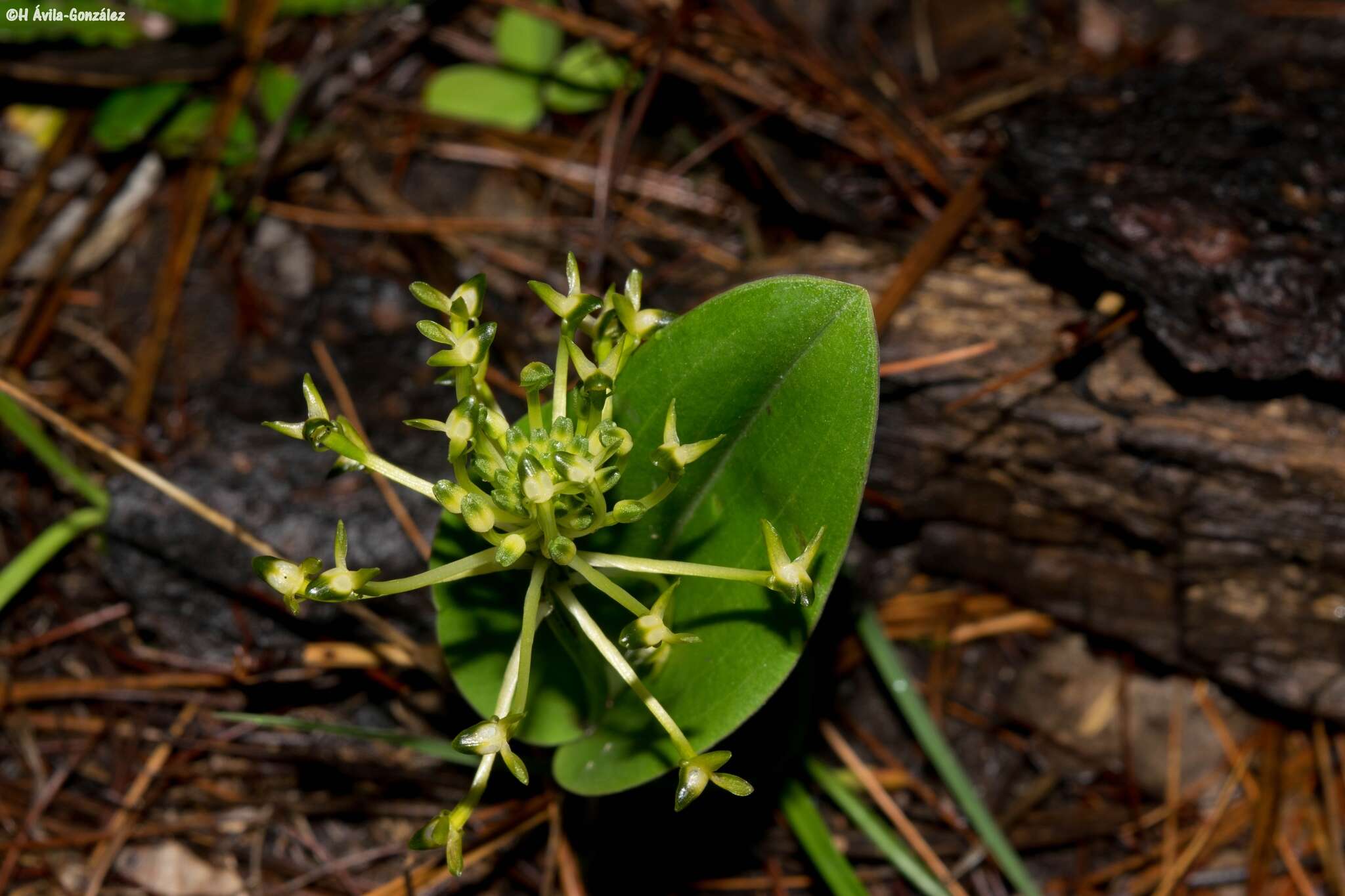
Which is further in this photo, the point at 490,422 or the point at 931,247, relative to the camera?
the point at 931,247

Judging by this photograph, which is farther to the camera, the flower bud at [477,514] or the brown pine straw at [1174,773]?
the brown pine straw at [1174,773]

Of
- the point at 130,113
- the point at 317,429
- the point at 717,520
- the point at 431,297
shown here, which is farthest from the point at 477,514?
the point at 130,113

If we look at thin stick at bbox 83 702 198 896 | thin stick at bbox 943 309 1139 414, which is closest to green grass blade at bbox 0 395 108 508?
thin stick at bbox 83 702 198 896

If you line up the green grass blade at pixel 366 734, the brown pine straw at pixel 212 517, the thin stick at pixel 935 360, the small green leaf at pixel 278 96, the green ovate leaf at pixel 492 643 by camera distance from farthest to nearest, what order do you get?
the small green leaf at pixel 278 96 < the thin stick at pixel 935 360 < the brown pine straw at pixel 212 517 < the green grass blade at pixel 366 734 < the green ovate leaf at pixel 492 643

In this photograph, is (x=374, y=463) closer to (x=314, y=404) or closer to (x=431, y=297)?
(x=314, y=404)

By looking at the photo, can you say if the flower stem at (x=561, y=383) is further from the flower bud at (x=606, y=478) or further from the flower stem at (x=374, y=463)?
the flower stem at (x=374, y=463)

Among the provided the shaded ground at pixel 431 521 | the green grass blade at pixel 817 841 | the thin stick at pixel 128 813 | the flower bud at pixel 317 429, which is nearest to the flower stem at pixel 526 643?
the flower bud at pixel 317 429
